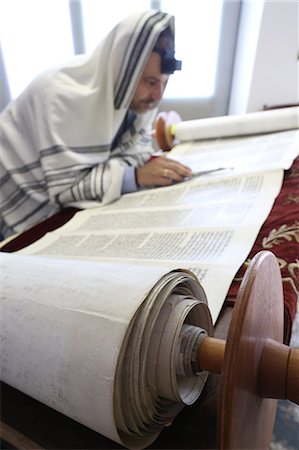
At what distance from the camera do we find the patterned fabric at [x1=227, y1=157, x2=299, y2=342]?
0.34m

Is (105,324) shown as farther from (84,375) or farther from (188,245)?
(188,245)

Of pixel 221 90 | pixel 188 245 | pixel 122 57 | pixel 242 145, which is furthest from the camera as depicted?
pixel 221 90

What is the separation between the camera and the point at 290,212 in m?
0.51

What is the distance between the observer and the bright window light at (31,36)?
0.75 m

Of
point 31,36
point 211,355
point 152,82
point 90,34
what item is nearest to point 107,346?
point 211,355

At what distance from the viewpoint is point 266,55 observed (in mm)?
1257

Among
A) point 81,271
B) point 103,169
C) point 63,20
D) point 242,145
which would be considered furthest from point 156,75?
point 63,20

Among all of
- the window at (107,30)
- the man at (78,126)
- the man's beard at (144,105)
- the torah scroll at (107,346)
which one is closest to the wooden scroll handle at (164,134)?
the window at (107,30)

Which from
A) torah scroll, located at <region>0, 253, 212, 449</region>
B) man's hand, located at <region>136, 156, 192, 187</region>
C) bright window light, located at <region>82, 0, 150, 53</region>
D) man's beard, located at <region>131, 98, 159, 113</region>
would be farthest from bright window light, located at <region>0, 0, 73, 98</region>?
torah scroll, located at <region>0, 253, 212, 449</region>

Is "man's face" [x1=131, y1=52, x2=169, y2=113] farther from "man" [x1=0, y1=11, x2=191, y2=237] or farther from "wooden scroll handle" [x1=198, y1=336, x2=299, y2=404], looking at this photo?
"wooden scroll handle" [x1=198, y1=336, x2=299, y2=404]

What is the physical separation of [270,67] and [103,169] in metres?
0.92

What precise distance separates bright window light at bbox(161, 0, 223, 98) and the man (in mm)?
364

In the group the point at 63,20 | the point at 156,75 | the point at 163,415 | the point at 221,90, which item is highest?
the point at 63,20

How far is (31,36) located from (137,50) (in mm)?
375
